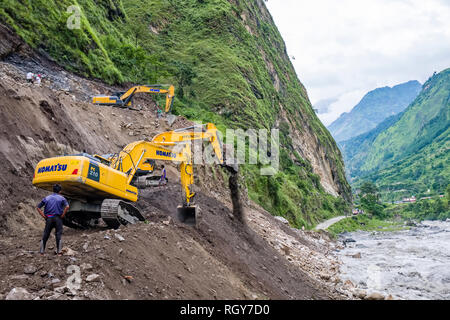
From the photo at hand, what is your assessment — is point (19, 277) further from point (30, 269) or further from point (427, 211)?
point (427, 211)

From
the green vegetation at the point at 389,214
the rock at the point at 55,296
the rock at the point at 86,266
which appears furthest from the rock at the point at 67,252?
the green vegetation at the point at 389,214

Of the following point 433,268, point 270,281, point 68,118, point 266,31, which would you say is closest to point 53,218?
point 270,281

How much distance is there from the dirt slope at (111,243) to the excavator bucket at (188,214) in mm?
348

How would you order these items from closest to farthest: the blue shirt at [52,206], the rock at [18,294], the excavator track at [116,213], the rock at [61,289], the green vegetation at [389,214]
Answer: the rock at [18,294]
the rock at [61,289]
the blue shirt at [52,206]
the excavator track at [116,213]
the green vegetation at [389,214]

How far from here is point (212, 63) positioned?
5497 cm

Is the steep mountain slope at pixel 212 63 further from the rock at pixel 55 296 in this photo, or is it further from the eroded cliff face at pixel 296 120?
the rock at pixel 55 296

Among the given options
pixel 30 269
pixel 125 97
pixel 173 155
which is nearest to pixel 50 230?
pixel 30 269

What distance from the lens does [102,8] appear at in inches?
1610

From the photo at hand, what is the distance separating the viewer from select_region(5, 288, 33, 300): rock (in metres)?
5.22

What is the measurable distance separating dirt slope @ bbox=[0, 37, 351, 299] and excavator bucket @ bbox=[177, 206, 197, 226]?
348mm

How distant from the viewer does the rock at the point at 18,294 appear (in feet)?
17.1

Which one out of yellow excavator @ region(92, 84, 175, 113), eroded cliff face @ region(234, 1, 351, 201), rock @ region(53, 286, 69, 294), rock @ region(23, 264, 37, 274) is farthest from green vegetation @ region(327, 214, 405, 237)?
rock @ region(53, 286, 69, 294)

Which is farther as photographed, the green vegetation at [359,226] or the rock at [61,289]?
the green vegetation at [359,226]

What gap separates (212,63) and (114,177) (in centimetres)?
4792
